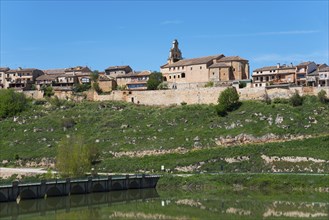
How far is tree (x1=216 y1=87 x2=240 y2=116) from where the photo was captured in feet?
284

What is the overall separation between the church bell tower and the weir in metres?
57.8

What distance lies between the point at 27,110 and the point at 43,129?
A: 479 inches

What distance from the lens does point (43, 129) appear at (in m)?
92.4

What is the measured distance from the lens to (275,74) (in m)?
103

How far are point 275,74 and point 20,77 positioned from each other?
61727mm

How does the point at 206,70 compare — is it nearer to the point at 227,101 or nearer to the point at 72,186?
the point at 227,101

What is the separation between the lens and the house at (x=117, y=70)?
132250 millimetres

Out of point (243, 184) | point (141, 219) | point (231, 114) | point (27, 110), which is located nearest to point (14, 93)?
point (27, 110)

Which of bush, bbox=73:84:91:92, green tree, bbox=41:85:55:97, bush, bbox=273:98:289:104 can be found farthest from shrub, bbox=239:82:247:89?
green tree, bbox=41:85:55:97

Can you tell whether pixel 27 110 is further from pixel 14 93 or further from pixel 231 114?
pixel 231 114

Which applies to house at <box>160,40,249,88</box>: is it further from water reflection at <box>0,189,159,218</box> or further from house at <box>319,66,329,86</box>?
water reflection at <box>0,189,159,218</box>

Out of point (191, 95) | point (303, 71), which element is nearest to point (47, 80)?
point (191, 95)

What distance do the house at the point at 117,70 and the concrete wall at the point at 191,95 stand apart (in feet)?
84.4

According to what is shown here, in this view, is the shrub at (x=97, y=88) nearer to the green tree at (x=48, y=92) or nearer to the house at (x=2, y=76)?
the green tree at (x=48, y=92)
